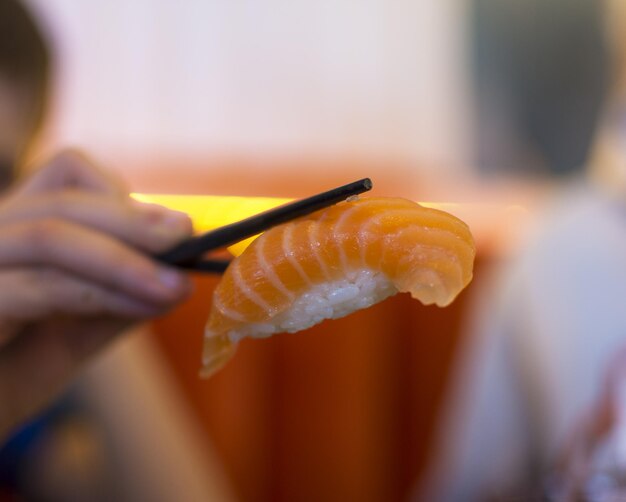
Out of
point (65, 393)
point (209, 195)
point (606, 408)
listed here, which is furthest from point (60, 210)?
point (209, 195)

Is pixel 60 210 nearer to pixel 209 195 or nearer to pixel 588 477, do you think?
pixel 588 477

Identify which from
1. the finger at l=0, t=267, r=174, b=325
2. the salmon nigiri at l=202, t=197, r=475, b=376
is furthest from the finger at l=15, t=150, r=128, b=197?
the salmon nigiri at l=202, t=197, r=475, b=376

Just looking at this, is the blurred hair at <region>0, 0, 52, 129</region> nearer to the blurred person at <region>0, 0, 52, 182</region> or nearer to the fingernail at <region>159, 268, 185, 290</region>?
the blurred person at <region>0, 0, 52, 182</region>

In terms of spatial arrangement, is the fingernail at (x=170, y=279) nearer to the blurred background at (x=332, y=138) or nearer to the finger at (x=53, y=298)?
the finger at (x=53, y=298)

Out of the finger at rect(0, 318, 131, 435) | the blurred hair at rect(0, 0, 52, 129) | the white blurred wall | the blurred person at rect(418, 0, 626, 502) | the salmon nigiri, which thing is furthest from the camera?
the white blurred wall

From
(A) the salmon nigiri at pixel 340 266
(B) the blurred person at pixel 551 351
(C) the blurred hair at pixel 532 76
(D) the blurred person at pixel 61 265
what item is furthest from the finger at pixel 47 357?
(C) the blurred hair at pixel 532 76

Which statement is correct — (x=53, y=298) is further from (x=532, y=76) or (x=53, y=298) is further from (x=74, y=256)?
(x=532, y=76)

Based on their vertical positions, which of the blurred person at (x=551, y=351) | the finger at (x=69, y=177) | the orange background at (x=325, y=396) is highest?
the finger at (x=69, y=177)
